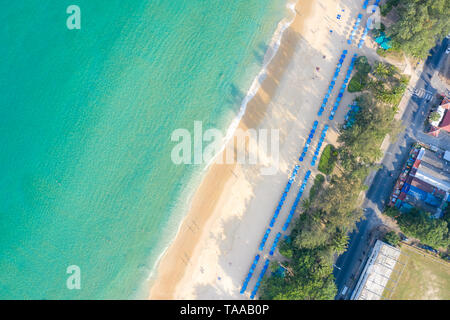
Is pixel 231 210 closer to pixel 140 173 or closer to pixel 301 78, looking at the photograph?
pixel 140 173

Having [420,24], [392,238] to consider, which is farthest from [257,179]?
[420,24]

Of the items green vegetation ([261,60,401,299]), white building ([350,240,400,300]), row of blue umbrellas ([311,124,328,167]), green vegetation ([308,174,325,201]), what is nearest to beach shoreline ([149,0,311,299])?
row of blue umbrellas ([311,124,328,167])

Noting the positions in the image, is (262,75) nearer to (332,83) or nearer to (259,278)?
(332,83)

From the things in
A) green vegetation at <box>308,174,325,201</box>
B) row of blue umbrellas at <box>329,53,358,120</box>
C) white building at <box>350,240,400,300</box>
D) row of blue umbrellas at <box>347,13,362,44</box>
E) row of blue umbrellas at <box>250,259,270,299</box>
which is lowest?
row of blue umbrellas at <box>250,259,270,299</box>

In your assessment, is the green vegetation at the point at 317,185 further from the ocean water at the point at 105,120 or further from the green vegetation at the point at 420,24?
the green vegetation at the point at 420,24

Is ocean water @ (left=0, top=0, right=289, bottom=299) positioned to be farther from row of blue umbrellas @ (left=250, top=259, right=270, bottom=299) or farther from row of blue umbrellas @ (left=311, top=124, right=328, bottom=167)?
row of blue umbrellas @ (left=250, top=259, right=270, bottom=299)

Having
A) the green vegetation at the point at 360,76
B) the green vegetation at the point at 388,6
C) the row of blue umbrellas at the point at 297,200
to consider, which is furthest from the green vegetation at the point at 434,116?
the row of blue umbrellas at the point at 297,200
